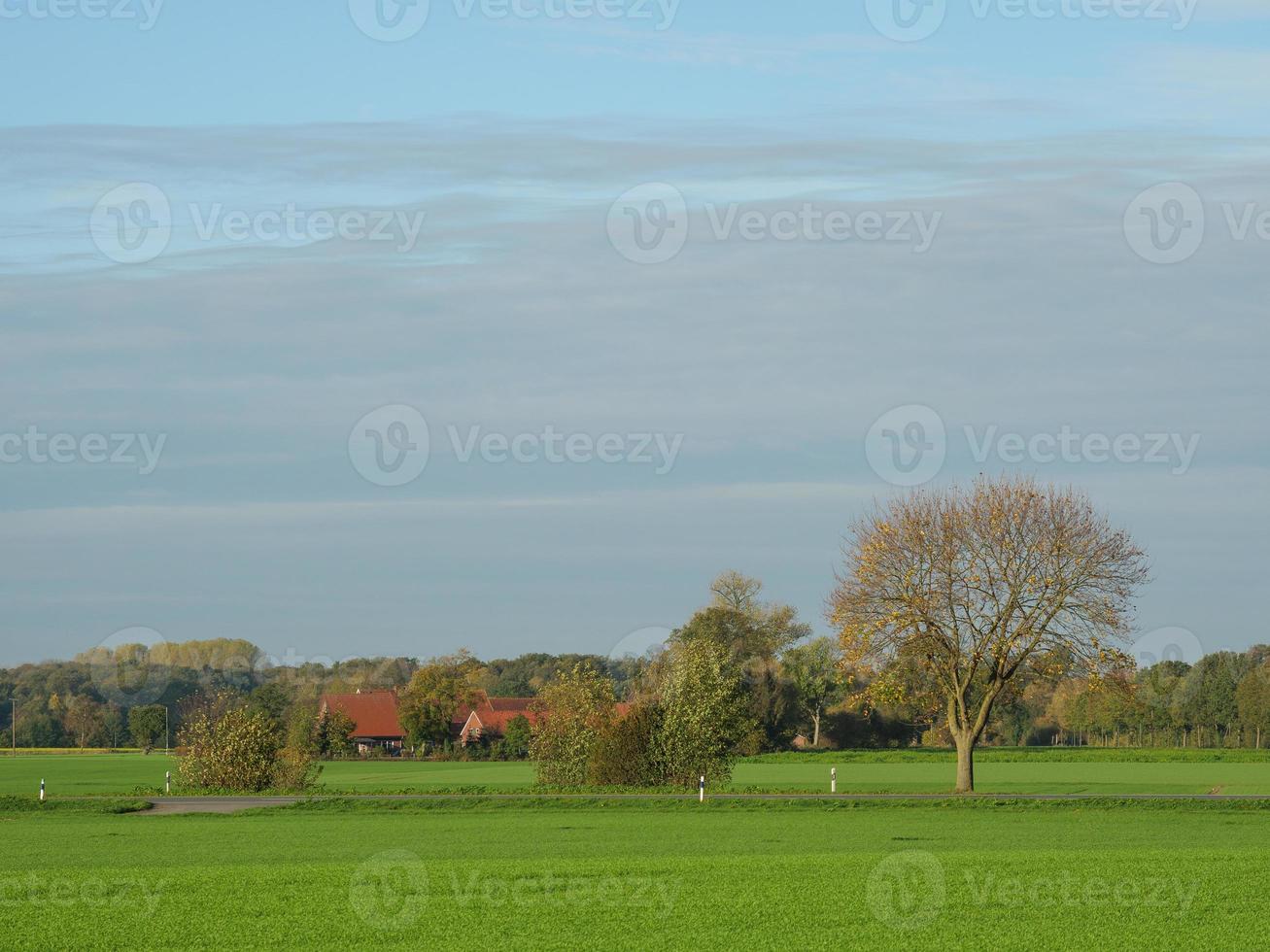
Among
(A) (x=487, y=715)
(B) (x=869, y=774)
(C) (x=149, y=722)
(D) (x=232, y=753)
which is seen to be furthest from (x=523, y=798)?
(C) (x=149, y=722)

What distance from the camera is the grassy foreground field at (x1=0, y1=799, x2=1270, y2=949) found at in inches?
738

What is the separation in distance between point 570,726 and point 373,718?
79371 millimetres

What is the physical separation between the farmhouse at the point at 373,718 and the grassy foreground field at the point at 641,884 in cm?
8894

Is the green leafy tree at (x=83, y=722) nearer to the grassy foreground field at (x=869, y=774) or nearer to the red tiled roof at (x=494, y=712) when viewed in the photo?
the grassy foreground field at (x=869, y=774)

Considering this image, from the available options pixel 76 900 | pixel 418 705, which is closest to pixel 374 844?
pixel 76 900

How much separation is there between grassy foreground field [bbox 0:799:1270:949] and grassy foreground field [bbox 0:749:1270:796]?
17380 mm

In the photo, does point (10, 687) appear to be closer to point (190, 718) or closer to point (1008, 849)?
point (190, 718)

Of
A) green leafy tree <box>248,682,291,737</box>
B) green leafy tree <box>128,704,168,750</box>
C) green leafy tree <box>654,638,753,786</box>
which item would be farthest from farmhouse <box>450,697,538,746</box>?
green leafy tree <box>654,638,753,786</box>

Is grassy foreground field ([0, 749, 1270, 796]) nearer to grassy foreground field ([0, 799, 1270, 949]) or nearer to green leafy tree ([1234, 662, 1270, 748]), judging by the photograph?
grassy foreground field ([0, 799, 1270, 949])

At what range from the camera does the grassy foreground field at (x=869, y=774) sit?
5716 centimetres

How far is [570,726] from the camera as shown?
178 feet

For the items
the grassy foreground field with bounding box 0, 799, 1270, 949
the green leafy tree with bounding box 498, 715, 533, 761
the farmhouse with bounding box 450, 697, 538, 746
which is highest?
the farmhouse with bounding box 450, 697, 538, 746

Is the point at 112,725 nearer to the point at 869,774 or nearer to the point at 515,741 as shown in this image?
the point at 515,741

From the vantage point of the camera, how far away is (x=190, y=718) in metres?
55.3
